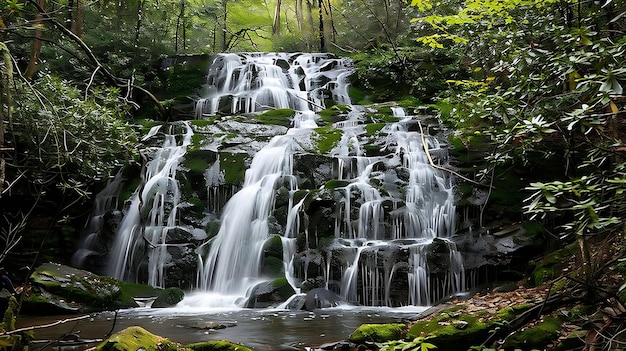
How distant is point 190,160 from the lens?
1385 cm

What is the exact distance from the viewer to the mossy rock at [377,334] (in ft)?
19.2

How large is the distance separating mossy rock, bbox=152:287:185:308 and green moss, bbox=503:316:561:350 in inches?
264

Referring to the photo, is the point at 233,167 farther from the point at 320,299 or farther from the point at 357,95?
the point at 357,95

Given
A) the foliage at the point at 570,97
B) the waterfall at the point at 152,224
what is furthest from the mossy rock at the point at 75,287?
the foliage at the point at 570,97

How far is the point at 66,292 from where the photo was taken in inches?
370

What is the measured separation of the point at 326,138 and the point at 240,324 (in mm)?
7611

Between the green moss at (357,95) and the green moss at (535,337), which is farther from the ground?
the green moss at (357,95)

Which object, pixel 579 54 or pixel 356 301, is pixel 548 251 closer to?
pixel 356 301

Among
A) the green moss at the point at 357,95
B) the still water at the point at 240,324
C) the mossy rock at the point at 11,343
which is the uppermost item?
the green moss at the point at 357,95

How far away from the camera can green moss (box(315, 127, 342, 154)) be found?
14039 mm

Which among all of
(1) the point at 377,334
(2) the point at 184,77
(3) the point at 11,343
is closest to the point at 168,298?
(1) the point at 377,334

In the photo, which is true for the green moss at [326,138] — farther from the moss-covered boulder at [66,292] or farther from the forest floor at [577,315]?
the forest floor at [577,315]

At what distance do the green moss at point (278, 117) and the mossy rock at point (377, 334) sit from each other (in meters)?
10.8

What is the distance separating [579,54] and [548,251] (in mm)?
6840
